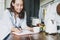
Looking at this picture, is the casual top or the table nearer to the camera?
the table

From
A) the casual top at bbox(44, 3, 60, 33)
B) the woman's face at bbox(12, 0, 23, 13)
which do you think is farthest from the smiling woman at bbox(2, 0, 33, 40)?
the casual top at bbox(44, 3, 60, 33)

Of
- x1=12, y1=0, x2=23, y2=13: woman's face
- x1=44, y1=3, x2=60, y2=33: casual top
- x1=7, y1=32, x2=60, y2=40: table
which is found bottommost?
x1=7, y1=32, x2=60, y2=40: table

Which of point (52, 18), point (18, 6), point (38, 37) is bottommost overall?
point (38, 37)

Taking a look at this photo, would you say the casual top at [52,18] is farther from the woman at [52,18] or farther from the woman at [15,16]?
the woman at [15,16]

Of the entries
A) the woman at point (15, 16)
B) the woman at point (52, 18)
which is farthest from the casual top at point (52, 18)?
the woman at point (15, 16)

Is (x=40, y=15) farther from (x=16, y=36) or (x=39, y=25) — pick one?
(x=16, y=36)

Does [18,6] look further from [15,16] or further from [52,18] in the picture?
[52,18]

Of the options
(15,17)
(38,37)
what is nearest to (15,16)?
(15,17)

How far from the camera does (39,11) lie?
1194 millimetres

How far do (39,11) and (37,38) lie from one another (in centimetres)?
23

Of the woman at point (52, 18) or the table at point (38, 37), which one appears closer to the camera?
the table at point (38, 37)

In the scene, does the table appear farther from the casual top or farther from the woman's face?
the woman's face

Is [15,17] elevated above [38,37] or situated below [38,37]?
above

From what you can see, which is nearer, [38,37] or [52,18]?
[38,37]
